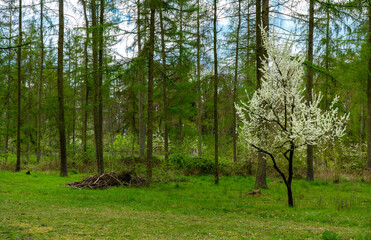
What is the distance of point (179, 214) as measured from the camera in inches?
310

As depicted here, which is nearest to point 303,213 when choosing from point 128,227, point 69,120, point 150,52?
point 128,227

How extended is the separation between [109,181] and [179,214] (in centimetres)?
593

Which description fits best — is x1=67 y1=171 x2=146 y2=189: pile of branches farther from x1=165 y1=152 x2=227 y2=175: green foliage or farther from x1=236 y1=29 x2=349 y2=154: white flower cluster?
x1=236 y1=29 x2=349 y2=154: white flower cluster

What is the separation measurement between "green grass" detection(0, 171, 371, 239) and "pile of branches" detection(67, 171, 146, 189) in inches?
28.2

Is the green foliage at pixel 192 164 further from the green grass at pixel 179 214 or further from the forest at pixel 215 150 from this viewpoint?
the green grass at pixel 179 214

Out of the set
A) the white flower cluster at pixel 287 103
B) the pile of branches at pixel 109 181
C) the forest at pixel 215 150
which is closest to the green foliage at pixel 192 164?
the forest at pixel 215 150

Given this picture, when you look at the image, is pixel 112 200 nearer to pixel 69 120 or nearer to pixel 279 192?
pixel 279 192

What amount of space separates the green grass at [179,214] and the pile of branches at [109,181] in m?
0.72

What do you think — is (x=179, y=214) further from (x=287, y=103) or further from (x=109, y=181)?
(x=109, y=181)

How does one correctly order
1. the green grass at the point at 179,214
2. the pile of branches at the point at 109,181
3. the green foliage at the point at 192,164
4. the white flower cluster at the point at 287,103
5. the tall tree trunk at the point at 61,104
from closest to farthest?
the green grass at the point at 179,214, the white flower cluster at the point at 287,103, the pile of branches at the point at 109,181, the tall tree trunk at the point at 61,104, the green foliage at the point at 192,164

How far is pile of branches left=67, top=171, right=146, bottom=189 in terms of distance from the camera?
12.5 metres

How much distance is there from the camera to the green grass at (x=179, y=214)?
554cm

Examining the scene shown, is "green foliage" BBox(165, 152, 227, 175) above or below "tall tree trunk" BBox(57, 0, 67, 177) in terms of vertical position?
below

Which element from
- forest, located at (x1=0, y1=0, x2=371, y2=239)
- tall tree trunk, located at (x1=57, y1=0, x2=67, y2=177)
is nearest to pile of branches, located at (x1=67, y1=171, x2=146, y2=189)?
forest, located at (x1=0, y1=0, x2=371, y2=239)
